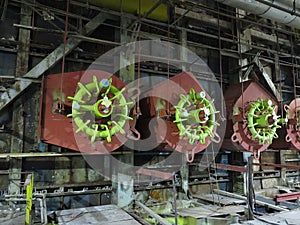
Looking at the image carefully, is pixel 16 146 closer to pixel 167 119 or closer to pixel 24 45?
pixel 24 45

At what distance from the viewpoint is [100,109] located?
1.95 meters

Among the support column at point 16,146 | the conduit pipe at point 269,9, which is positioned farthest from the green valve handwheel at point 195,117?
the support column at point 16,146

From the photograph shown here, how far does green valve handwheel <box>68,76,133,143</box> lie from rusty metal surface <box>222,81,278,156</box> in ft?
4.58

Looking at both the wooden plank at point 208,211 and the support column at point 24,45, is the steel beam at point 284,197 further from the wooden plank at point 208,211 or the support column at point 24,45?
the support column at point 24,45

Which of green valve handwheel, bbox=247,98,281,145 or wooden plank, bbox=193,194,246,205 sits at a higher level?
green valve handwheel, bbox=247,98,281,145

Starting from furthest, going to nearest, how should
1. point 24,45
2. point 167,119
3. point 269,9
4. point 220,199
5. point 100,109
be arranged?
point 220,199 → point 269,9 → point 24,45 → point 167,119 → point 100,109

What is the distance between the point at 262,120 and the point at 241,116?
24 centimetres

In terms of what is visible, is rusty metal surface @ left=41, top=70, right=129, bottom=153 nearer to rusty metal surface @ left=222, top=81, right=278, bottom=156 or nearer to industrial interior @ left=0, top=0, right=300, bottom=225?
industrial interior @ left=0, top=0, right=300, bottom=225

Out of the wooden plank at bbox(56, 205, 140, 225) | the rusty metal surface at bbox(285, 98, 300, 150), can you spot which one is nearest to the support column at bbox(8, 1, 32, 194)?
the wooden plank at bbox(56, 205, 140, 225)

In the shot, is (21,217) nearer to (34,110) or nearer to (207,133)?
(34,110)

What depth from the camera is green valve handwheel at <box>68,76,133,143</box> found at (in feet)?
6.31

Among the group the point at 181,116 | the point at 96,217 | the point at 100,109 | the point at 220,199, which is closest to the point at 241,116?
the point at 181,116

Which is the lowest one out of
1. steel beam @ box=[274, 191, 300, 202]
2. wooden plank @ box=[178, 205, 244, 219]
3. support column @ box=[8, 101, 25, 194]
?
wooden plank @ box=[178, 205, 244, 219]

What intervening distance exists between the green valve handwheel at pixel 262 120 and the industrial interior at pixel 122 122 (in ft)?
0.05
